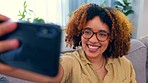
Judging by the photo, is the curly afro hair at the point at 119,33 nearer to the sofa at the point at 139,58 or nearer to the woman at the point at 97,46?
the woman at the point at 97,46

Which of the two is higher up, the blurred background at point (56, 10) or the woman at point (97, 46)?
the blurred background at point (56, 10)

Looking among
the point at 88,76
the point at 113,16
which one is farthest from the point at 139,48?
the point at 88,76

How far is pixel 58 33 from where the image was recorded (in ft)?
1.66

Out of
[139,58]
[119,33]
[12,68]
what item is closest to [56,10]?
[139,58]

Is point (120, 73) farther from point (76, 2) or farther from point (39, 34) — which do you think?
point (76, 2)

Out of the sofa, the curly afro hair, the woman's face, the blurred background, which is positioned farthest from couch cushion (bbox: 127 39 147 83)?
the blurred background

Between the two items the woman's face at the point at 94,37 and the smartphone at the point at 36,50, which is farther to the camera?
the woman's face at the point at 94,37

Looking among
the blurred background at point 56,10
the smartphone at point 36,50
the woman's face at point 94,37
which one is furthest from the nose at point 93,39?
the blurred background at point 56,10

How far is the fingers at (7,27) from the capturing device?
1.61 feet

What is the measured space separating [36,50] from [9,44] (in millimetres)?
60

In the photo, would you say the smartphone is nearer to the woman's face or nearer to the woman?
the woman

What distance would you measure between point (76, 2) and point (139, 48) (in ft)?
4.21

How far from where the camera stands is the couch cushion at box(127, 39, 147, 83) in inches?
64.8

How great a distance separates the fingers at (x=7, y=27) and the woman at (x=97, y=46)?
0.69 m
